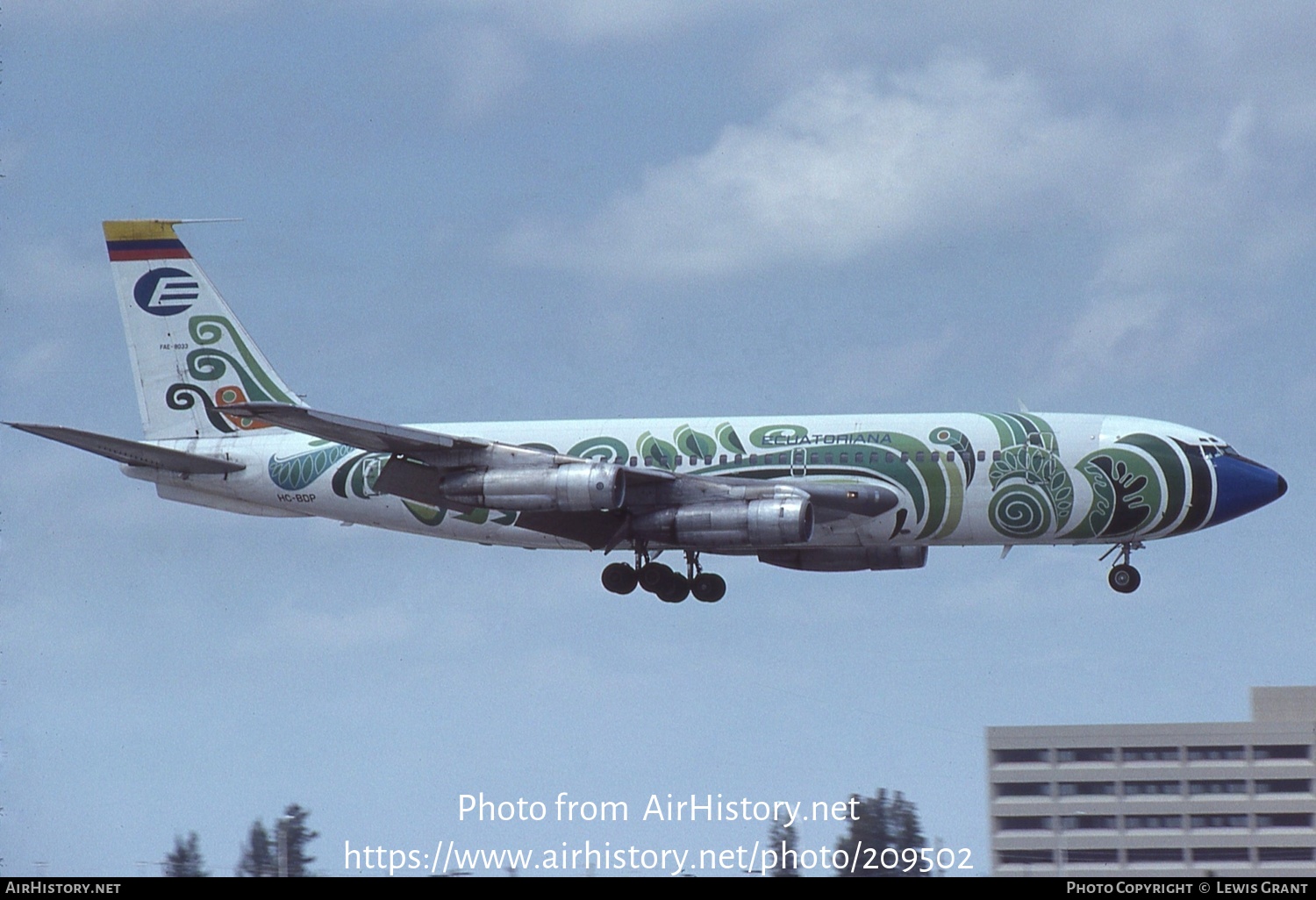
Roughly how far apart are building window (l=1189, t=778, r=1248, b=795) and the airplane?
77.8 feet

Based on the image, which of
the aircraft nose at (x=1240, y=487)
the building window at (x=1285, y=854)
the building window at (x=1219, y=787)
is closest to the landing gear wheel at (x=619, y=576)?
the aircraft nose at (x=1240, y=487)

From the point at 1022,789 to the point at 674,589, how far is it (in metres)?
22.8

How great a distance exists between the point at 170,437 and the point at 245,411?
13489mm

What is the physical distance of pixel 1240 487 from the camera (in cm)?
6000

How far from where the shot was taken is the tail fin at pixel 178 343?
227ft

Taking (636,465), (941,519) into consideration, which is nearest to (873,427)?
(941,519)

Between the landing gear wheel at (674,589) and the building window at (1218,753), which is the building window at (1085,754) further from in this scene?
the landing gear wheel at (674,589)

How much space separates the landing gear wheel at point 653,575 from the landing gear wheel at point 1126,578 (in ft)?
47.3

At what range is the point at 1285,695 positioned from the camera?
89.6 m

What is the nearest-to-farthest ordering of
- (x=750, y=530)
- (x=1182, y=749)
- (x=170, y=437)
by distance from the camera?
(x=750, y=530)
(x=170, y=437)
(x=1182, y=749)

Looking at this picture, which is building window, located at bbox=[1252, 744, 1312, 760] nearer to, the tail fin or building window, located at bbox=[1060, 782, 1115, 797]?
building window, located at bbox=[1060, 782, 1115, 797]
